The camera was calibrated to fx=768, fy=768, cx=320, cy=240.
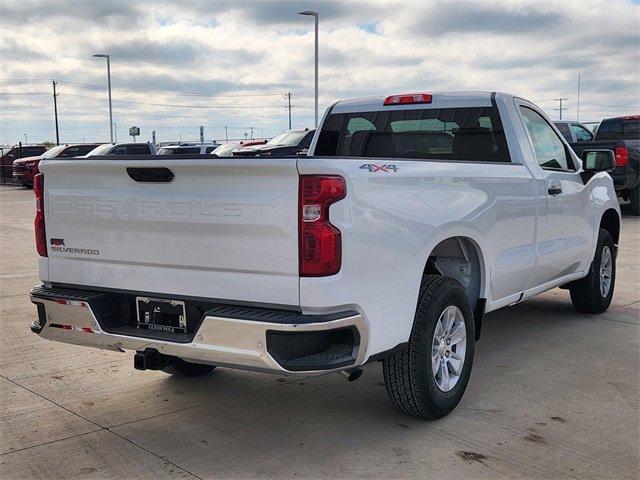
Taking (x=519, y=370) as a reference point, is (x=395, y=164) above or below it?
above

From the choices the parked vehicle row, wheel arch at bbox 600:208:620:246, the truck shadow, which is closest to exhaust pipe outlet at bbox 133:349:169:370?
the truck shadow

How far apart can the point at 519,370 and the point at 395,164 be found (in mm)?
2222

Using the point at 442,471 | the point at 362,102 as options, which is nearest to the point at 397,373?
the point at 442,471

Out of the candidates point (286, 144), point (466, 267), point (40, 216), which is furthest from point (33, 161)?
point (466, 267)

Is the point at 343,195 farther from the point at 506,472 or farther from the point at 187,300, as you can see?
the point at 506,472

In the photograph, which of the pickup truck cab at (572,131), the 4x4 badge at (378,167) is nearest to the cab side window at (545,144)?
the 4x4 badge at (378,167)

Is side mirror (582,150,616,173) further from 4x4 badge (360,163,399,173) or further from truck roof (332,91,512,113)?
4x4 badge (360,163,399,173)

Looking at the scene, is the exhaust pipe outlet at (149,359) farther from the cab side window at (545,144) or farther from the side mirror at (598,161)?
the side mirror at (598,161)

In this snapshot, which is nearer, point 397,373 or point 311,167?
point 311,167

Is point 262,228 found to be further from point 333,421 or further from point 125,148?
point 125,148

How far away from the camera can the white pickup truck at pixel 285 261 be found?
12.0 ft

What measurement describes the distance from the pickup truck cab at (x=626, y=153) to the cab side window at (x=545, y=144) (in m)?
6.74

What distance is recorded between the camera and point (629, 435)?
429 cm

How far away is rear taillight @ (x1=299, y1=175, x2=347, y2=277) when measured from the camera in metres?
3.60
